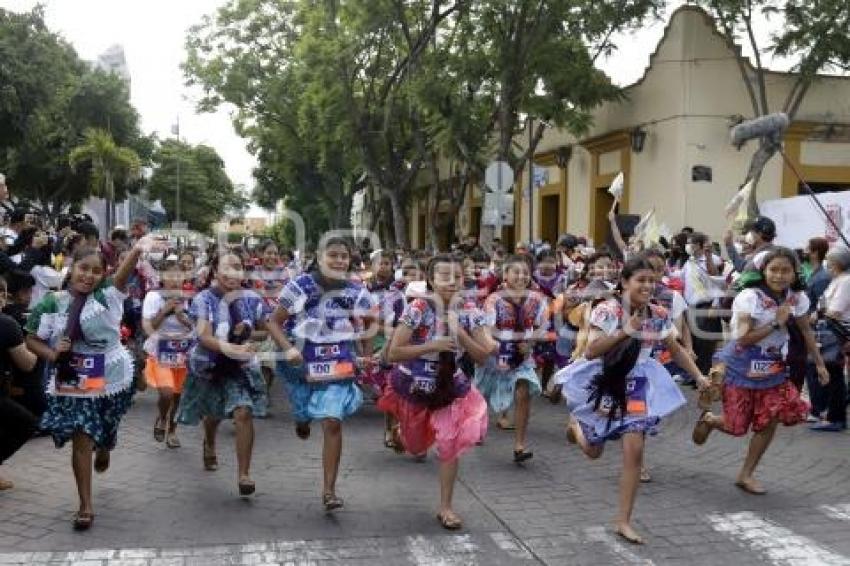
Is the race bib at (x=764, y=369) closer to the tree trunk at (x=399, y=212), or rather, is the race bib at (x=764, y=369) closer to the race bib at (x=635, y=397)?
the race bib at (x=635, y=397)

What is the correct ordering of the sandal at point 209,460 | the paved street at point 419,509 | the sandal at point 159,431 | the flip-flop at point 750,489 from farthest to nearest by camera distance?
1. the sandal at point 159,431
2. the sandal at point 209,460
3. the flip-flop at point 750,489
4. the paved street at point 419,509

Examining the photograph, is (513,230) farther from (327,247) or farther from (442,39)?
(327,247)

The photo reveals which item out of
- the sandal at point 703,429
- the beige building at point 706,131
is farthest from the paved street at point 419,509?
the beige building at point 706,131

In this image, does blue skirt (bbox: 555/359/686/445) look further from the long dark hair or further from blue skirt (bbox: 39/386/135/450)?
blue skirt (bbox: 39/386/135/450)

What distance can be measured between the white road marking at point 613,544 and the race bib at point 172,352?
12.3 ft

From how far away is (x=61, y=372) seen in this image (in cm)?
532

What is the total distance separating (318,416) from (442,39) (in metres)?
17.5

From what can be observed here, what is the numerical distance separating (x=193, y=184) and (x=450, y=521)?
67.6 metres

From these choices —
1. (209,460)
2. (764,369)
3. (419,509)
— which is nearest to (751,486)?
(764,369)

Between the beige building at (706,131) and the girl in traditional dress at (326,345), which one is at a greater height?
the beige building at (706,131)

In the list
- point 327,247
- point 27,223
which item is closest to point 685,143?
point 27,223

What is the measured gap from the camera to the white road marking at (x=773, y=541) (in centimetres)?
482

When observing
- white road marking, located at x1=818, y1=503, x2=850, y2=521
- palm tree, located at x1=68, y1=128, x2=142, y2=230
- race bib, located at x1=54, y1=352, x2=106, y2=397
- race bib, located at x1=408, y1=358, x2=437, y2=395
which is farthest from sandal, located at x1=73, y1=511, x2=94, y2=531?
palm tree, located at x1=68, y1=128, x2=142, y2=230

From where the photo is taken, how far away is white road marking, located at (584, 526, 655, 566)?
15.8ft
